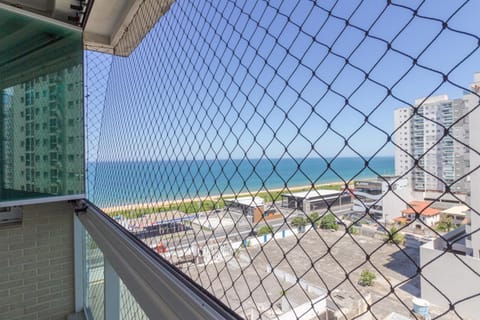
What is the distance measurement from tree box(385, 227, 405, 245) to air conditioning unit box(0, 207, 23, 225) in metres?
2.95

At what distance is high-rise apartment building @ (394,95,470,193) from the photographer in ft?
1.19

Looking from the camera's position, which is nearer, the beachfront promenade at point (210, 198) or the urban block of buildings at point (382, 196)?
the urban block of buildings at point (382, 196)

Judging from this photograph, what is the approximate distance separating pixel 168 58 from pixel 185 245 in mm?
891

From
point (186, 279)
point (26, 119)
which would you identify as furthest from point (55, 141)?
point (186, 279)

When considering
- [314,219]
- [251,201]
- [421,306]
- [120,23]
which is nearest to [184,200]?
[251,201]

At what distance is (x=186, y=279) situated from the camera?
911 mm

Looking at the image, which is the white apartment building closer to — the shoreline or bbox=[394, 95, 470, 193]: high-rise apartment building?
bbox=[394, 95, 470, 193]: high-rise apartment building

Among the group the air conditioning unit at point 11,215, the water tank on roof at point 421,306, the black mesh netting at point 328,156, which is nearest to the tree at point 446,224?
the black mesh netting at point 328,156

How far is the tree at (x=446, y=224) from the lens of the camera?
0.38 m

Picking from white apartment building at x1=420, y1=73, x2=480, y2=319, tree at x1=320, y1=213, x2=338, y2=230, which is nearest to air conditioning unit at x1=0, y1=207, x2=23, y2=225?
tree at x1=320, y1=213, x2=338, y2=230

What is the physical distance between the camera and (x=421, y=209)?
1.31 feet

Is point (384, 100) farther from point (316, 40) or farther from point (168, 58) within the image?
point (168, 58)

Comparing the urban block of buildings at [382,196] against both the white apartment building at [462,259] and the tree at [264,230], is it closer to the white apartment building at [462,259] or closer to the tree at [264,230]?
the white apartment building at [462,259]

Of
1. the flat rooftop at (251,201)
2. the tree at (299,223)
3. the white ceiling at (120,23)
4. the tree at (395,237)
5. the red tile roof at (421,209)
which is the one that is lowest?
the tree at (299,223)
